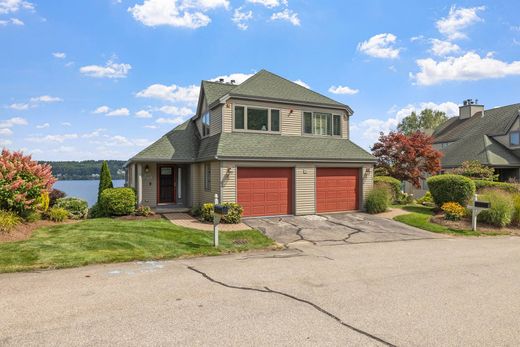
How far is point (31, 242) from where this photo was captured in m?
9.65

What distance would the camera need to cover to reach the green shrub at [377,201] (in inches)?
728

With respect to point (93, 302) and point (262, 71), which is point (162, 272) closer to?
point (93, 302)

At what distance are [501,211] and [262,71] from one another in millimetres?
14039

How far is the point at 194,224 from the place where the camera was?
48.4 ft

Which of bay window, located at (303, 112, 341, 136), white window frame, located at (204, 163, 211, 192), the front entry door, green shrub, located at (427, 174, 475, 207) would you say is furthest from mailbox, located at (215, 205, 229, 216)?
green shrub, located at (427, 174, 475, 207)

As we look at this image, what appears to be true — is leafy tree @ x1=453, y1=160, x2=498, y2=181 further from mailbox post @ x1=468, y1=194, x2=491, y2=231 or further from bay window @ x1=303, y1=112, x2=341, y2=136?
bay window @ x1=303, y1=112, x2=341, y2=136

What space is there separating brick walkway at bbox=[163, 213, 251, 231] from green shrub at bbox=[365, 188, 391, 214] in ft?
24.8

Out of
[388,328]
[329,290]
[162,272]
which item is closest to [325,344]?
[388,328]

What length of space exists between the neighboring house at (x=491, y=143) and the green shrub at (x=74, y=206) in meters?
25.0

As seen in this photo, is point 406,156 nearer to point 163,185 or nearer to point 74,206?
point 163,185

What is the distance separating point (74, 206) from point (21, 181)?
4795 millimetres

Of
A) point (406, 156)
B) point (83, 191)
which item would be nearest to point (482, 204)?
point (406, 156)

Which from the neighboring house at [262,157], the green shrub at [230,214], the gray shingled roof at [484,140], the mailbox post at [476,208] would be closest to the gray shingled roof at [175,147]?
the neighboring house at [262,157]

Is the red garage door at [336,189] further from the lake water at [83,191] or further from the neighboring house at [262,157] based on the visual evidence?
the lake water at [83,191]
